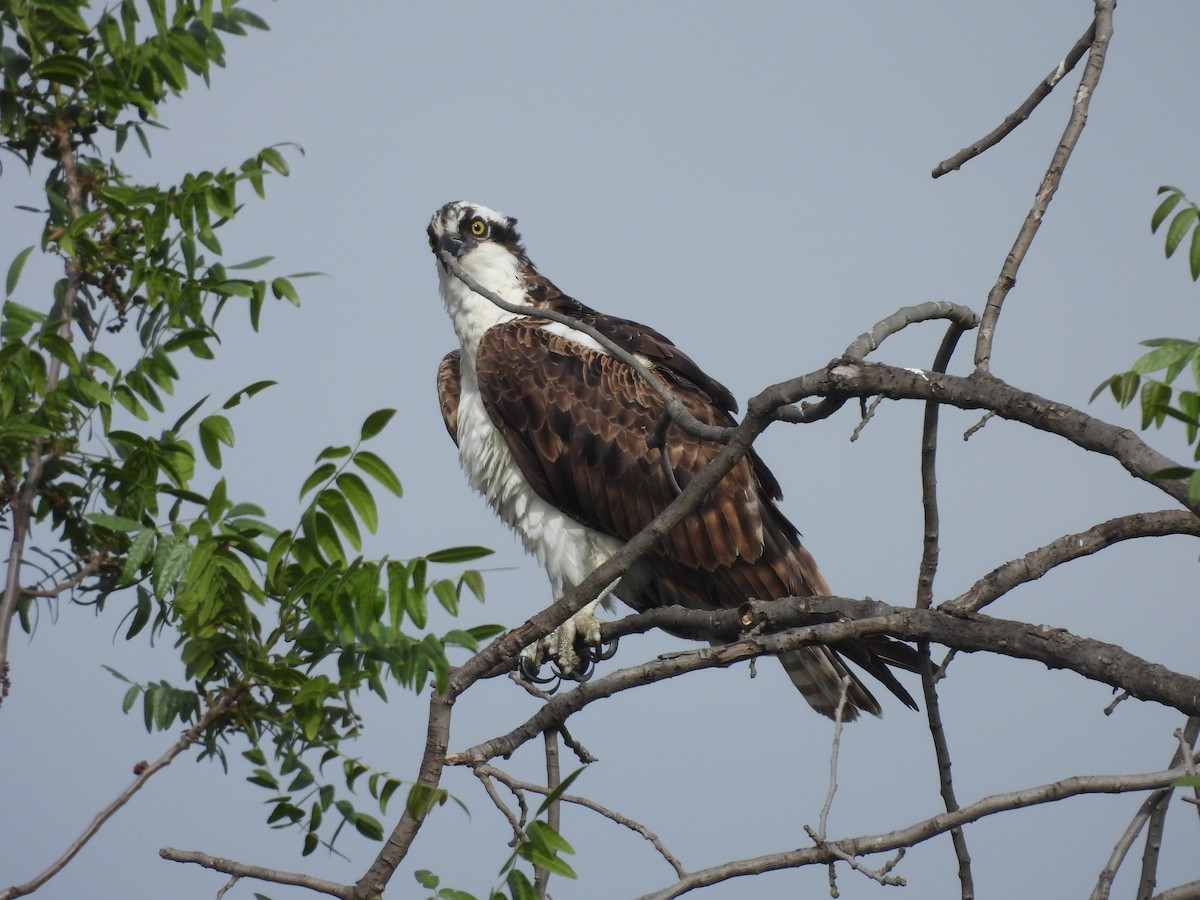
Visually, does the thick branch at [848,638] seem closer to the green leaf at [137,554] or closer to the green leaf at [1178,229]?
the green leaf at [1178,229]

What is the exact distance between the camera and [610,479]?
607cm

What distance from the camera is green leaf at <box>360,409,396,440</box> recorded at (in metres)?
3.18

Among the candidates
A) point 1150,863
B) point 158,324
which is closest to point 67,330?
point 158,324

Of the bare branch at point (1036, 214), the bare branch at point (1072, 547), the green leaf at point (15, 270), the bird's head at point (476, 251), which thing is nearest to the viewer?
the bare branch at point (1036, 214)

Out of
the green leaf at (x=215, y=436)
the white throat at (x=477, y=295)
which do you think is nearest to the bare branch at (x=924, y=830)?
the green leaf at (x=215, y=436)

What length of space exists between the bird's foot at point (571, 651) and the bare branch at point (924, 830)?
255cm

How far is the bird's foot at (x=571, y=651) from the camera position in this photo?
19.1ft

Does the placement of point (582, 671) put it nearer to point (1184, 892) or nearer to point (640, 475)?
point (640, 475)

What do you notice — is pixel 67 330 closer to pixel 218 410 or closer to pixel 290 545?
pixel 218 410

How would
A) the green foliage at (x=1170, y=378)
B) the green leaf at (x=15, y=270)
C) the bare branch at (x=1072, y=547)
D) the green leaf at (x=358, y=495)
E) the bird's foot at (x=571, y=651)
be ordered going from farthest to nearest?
the bird's foot at (x=571, y=651), the green leaf at (x=15, y=270), the bare branch at (x=1072, y=547), the green leaf at (x=358, y=495), the green foliage at (x=1170, y=378)

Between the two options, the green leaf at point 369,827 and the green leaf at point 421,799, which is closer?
the green leaf at point 421,799

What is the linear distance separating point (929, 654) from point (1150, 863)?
768mm

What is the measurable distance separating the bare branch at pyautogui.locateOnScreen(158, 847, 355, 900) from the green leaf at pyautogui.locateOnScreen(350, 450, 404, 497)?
1060 millimetres

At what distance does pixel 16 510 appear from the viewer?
4.06 m
